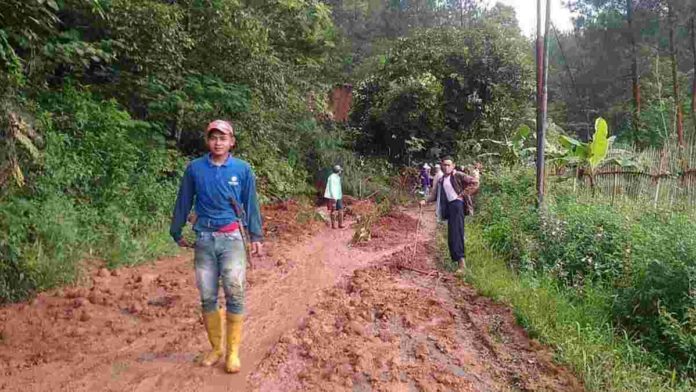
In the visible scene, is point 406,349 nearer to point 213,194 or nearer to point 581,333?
point 581,333

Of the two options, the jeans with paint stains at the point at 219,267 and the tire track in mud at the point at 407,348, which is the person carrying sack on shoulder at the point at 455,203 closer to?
the tire track in mud at the point at 407,348

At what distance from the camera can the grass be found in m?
4.09

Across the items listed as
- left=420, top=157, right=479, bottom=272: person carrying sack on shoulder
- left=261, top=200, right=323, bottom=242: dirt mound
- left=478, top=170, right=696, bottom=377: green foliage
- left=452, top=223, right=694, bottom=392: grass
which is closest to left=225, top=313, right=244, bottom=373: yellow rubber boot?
left=452, top=223, right=694, bottom=392: grass

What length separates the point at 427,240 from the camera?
10.8 m

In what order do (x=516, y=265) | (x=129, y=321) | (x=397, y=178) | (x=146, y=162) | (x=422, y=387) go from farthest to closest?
(x=397, y=178) < (x=146, y=162) < (x=516, y=265) < (x=129, y=321) < (x=422, y=387)

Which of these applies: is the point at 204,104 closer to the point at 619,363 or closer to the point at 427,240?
the point at 427,240

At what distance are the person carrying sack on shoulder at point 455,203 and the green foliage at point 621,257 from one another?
0.92 metres

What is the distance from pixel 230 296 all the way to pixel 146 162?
693 centimetres

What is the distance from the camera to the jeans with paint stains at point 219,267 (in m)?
3.97

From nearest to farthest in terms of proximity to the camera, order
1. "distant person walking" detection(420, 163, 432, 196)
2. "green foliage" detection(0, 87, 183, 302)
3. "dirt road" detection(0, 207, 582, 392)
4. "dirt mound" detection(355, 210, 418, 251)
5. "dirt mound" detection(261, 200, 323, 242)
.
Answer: "dirt road" detection(0, 207, 582, 392)
"green foliage" detection(0, 87, 183, 302)
"dirt mound" detection(355, 210, 418, 251)
"dirt mound" detection(261, 200, 323, 242)
"distant person walking" detection(420, 163, 432, 196)

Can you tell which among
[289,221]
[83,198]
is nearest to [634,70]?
[289,221]

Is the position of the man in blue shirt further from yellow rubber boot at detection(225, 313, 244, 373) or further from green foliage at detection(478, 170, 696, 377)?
green foliage at detection(478, 170, 696, 377)

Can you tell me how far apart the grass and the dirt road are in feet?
0.54

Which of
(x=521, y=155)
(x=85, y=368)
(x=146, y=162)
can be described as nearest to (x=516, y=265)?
(x=85, y=368)
